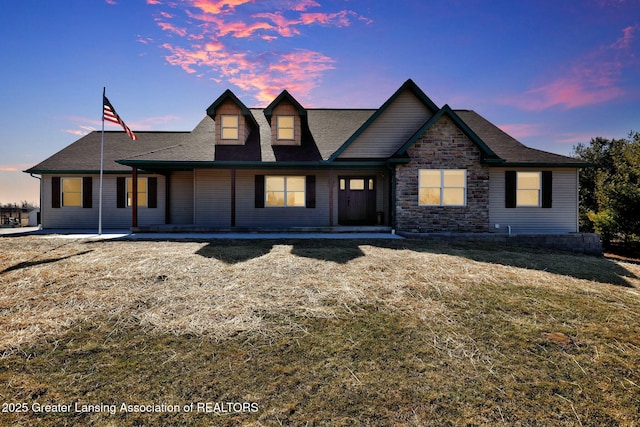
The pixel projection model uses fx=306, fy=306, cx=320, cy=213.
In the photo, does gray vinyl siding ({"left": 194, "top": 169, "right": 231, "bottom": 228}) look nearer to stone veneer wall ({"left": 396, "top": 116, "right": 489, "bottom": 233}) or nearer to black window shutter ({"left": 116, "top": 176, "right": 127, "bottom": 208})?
black window shutter ({"left": 116, "top": 176, "right": 127, "bottom": 208})

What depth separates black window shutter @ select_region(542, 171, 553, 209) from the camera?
1388 cm

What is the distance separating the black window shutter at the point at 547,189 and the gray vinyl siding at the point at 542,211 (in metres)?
0.25

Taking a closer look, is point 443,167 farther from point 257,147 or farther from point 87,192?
point 87,192

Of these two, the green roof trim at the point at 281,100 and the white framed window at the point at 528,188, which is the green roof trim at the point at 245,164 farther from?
the white framed window at the point at 528,188

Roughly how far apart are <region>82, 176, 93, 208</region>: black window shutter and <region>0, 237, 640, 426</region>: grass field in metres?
9.84

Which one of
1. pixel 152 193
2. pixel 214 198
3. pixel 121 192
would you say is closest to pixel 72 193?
pixel 121 192

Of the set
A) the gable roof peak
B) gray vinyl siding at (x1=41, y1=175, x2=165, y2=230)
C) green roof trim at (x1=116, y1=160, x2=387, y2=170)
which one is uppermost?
the gable roof peak

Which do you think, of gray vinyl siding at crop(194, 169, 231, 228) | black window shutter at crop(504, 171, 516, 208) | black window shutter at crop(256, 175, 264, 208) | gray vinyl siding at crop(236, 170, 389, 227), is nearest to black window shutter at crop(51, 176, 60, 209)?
gray vinyl siding at crop(194, 169, 231, 228)

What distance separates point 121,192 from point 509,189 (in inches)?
739

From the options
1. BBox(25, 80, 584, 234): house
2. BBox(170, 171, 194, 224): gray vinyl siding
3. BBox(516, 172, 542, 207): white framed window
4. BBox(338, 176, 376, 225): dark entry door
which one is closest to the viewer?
BBox(25, 80, 584, 234): house

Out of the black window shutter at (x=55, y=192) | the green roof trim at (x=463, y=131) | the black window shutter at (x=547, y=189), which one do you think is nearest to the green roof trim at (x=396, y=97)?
the green roof trim at (x=463, y=131)

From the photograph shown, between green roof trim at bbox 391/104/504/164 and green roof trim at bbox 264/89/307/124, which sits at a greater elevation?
green roof trim at bbox 264/89/307/124

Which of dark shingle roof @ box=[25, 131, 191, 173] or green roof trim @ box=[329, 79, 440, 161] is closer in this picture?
green roof trim @ box=[329, 79, 440, 161]

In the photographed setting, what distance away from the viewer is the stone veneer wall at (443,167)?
12898 millimetres
